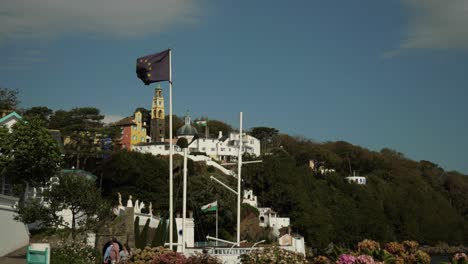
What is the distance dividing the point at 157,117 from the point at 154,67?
94.0m

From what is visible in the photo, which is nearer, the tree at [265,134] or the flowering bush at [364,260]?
the flowering bush at [364,260]

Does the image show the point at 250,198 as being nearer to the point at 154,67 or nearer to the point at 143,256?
the point at 154,67

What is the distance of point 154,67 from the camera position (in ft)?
76.9

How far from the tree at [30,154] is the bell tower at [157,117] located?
75.7 meters

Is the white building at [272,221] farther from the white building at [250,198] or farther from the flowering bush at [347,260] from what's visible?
the flowering bush at [347,260]

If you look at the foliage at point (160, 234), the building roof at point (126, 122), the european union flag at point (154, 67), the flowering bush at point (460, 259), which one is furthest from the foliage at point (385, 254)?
the building roof at point (126, 122)

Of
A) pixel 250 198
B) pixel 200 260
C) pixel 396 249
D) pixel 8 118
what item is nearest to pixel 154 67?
pixel 200 260

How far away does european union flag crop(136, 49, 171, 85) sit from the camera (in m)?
23.3

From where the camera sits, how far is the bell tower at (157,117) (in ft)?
380

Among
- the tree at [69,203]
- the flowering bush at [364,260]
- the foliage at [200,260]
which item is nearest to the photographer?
the flowering bush at [364,260]

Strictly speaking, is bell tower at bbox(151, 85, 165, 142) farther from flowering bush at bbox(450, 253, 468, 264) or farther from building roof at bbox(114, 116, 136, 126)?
flowering bush at bbox(450, 253, 468, 264)

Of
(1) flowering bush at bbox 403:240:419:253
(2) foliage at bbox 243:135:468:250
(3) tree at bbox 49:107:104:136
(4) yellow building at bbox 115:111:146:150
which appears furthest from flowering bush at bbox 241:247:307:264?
(4) yellow building at bbox 115:111:146:150

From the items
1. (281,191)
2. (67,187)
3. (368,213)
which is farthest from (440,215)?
(67,187)

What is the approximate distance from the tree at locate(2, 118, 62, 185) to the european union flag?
676 inches
